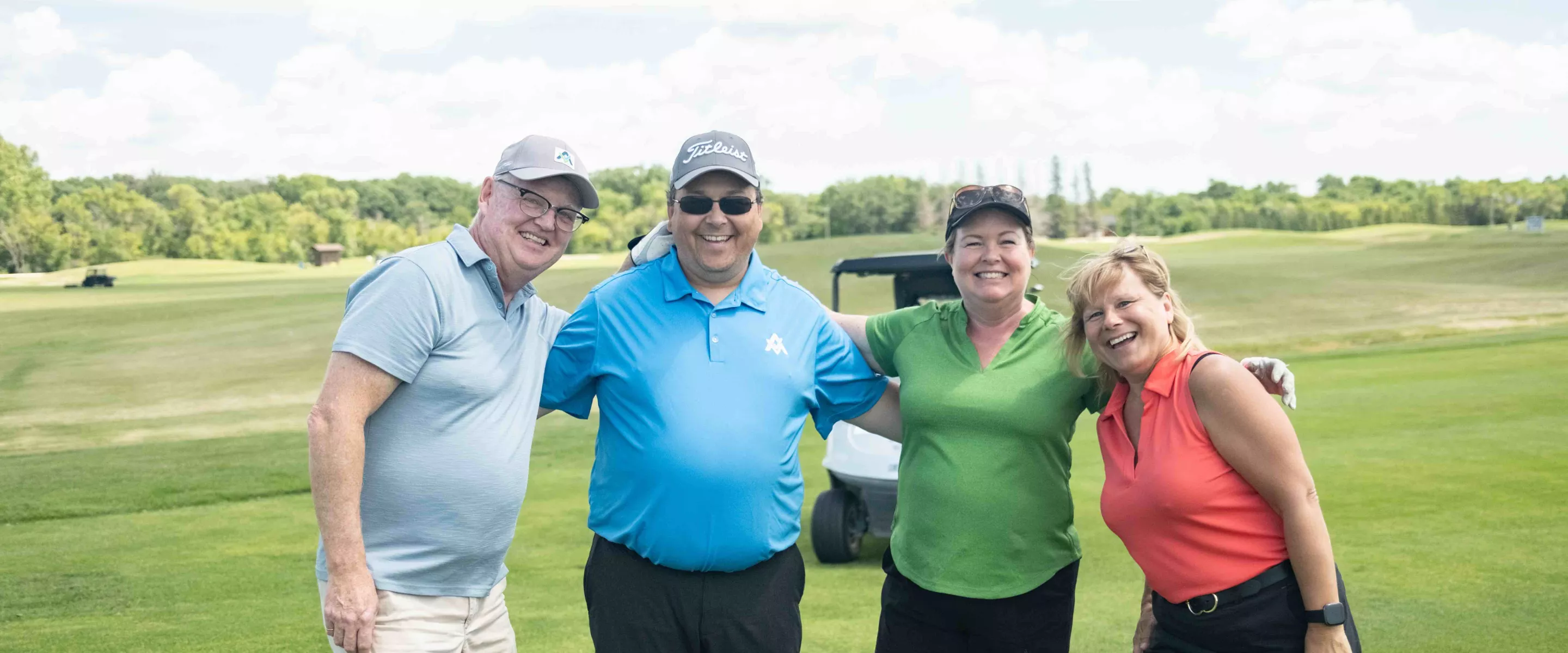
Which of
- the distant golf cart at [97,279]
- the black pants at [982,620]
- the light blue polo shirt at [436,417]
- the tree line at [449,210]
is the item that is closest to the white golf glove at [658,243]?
the light blue polo shirt at [436,417]

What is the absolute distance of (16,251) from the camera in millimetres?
28766

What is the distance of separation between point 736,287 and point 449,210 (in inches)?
2176

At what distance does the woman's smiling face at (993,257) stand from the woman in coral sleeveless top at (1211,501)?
0.36 m

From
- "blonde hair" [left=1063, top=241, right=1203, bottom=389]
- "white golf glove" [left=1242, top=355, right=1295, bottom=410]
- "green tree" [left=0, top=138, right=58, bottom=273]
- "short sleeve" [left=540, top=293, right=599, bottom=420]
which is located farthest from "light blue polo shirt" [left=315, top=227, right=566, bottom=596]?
"green tree" [left=0, top=138, right=58, bottom=273]

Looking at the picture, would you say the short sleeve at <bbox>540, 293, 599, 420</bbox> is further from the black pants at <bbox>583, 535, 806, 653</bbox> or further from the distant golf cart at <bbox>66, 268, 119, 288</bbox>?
the distant golf cart at <bbox>66, 268, 119, 288</bbox>

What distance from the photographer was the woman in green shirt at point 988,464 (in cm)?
284

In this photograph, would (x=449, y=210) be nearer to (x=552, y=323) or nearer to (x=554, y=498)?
(x=554, y=498)

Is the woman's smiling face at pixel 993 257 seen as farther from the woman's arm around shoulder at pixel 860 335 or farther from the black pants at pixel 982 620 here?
the black pants at pixel 982 620

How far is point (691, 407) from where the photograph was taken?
2.79 metres

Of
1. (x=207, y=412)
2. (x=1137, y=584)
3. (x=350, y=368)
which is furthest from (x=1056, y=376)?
(x=207, y=412)

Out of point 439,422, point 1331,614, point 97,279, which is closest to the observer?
point 1331,614

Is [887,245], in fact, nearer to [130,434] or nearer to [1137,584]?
[130,434]

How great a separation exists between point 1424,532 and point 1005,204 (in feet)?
15.8

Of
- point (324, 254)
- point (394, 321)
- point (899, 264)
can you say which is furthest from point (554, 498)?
point (324, 254)
